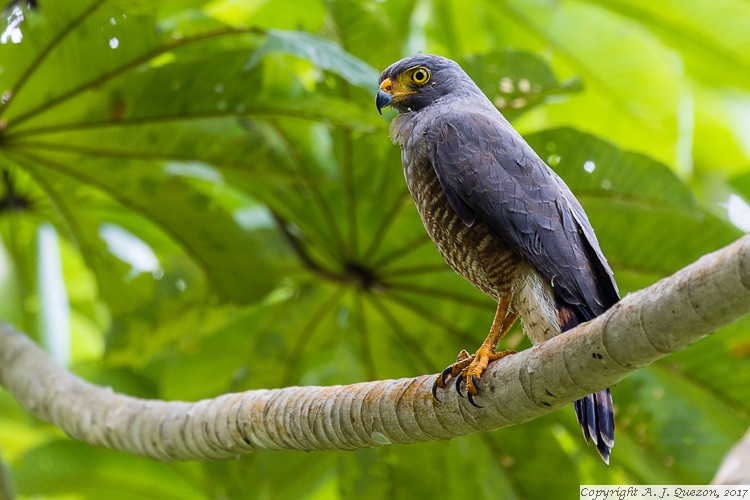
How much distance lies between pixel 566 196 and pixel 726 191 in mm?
3463

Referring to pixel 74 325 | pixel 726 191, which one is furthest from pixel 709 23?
pixel 74 325

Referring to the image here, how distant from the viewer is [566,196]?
3.05 metres

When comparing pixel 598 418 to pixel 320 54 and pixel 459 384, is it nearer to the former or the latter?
pixel 459 384

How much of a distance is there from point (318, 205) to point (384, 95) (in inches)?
49.3

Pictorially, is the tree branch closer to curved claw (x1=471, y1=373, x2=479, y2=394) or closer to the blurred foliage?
curved claw (x1=471, y1=373, x2=479, y2=394)

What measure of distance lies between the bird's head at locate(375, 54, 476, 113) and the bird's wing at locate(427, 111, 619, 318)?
0.35 meters

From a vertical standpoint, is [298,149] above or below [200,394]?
above

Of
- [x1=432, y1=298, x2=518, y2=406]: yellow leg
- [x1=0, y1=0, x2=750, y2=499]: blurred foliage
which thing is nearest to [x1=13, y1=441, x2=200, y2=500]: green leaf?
[x1=0, y1=0, x2=750, y2=499]: blurred foliage

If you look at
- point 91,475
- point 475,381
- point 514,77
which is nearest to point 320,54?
point 514,77

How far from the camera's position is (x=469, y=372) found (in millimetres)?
2619

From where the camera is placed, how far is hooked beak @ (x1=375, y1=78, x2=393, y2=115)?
131 inches

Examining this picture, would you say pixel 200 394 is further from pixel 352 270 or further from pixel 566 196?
pixel 566 196

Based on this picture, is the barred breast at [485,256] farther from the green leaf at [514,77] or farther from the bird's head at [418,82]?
the green leaf at [514,77]

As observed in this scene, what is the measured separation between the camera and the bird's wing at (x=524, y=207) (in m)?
2.88
